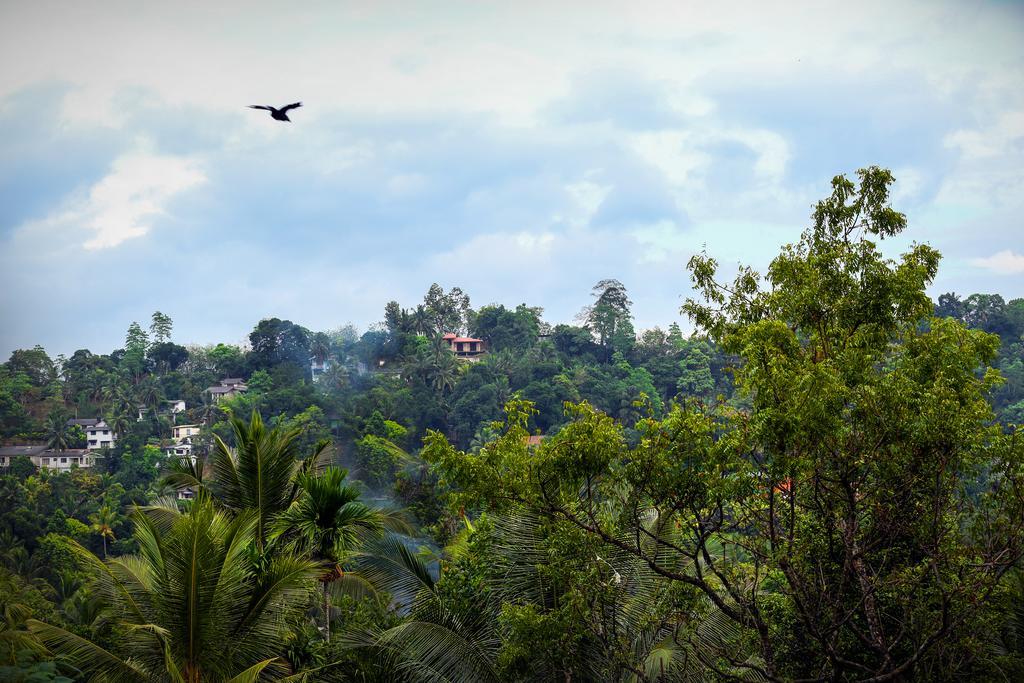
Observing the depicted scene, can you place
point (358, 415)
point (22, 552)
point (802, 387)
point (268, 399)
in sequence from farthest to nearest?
1. point (268, 399)
2. point (358, 415)
3. point (22, 552)
4. point (802, 387)

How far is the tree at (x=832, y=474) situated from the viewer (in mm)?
6883

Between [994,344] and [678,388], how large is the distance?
68.4 meters

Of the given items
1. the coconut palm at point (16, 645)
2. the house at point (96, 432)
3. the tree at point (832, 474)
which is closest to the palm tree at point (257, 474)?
the coconut palm at point (16, 645)

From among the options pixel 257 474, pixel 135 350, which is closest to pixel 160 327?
pixel 135 350

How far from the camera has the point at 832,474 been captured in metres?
7.70

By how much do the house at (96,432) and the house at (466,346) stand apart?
2903cm

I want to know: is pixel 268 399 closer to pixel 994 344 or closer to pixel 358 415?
pixel 358 415

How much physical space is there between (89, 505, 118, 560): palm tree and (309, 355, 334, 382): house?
3069 centimetres

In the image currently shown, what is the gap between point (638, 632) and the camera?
9398 mm

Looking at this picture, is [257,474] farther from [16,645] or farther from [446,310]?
[446,310]

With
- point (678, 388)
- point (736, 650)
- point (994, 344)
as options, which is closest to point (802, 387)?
point (994, 344)

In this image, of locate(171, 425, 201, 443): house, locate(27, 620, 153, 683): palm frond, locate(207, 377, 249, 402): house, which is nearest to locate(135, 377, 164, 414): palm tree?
locate(171, 425, 201, 443): house

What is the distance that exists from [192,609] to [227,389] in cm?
7163

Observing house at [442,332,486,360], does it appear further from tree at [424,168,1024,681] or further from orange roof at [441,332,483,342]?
tree at [424,168,1024,681]
